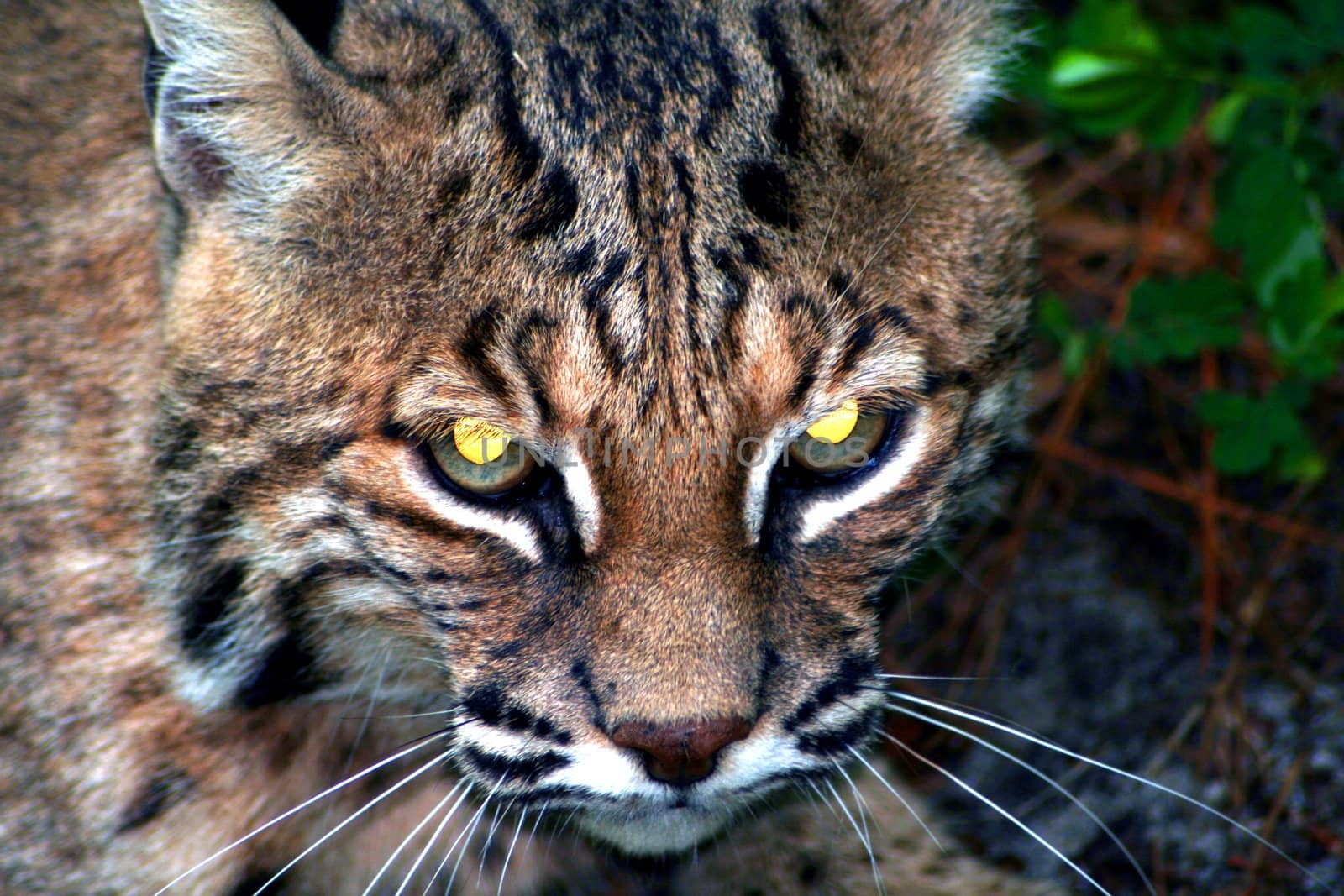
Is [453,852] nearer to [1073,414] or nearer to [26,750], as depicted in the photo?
[26,750]

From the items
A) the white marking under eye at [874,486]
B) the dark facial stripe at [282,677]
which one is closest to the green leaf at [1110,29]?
the white marking under eye at [874,486]

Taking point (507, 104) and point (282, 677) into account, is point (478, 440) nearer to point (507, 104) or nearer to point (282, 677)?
point (507, 104)

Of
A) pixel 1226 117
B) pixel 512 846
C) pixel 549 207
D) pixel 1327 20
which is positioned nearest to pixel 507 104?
pixel 549 207

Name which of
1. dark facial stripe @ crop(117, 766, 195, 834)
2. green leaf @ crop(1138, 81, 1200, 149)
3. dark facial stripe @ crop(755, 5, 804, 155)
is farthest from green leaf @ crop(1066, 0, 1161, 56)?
dark facial stripe @ crop(117, 766, 195, 834)

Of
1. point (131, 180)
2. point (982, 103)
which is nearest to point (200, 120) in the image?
point (131, 180)

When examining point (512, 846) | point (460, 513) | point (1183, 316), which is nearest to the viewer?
point (460, 513)

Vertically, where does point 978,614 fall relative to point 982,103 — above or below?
below
